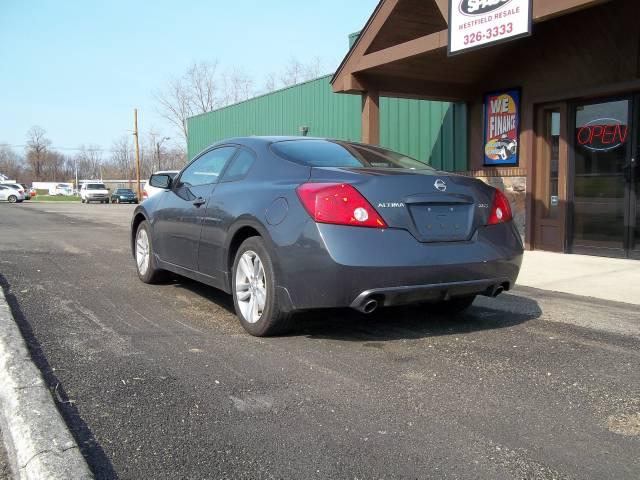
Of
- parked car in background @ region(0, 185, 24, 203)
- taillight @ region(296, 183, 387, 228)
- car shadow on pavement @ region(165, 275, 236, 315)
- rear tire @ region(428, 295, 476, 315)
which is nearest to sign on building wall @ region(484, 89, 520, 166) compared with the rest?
rear tire @ region(428, 295, 476, 315)

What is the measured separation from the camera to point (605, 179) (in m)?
8.75

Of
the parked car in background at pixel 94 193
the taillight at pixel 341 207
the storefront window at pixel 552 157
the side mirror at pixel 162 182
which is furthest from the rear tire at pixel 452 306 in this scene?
the parked car in background at pixel 94 193

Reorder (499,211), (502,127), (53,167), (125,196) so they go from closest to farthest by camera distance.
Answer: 1. (499,211)
2. (502,127)
3. (125,196)
4. (53,167)

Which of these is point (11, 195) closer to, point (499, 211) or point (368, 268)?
point (499, 211)

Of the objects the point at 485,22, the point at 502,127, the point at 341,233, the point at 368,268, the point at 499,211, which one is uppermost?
the point at 485,22

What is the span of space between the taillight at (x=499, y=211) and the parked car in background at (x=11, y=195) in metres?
50.9

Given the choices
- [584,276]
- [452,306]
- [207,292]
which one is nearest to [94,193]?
[207,292]

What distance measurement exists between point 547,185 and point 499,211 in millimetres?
5802

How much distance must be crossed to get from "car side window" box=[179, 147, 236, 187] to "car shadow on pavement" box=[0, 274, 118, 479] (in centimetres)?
192

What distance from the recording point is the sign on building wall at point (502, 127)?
10.1 m

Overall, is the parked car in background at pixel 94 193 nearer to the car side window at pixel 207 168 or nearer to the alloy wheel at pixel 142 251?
the alloy wheel at pixel 142 251

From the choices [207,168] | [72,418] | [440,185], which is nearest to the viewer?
[72,418]

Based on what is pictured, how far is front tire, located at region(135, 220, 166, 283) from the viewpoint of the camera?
20.4ft

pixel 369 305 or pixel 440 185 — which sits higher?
pixel 440 185
